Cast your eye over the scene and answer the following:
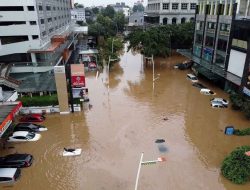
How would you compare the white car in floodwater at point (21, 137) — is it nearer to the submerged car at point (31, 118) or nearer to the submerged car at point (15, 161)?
the submerged car at point (15, 161)

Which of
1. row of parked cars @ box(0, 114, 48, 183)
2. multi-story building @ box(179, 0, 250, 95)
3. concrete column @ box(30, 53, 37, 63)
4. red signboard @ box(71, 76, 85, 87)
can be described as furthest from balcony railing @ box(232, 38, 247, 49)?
concrete column @ box(30, 53, 37, 63)

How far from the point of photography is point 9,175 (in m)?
22.0

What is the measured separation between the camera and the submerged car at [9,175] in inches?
862

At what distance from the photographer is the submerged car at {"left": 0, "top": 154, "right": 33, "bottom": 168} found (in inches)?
934

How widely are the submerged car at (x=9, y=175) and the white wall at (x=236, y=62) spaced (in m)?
36.7

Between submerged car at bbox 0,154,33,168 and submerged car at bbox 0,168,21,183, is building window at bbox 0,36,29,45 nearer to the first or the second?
submerged car at bbox 0,154,33,168

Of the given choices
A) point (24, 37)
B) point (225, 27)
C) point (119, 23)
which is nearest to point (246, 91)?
point (225, 27)

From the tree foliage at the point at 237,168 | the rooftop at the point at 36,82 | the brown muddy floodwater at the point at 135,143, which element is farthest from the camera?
the rooftop at the point at 36,82

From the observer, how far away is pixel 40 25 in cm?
4834

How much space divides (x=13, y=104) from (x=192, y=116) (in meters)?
24.6

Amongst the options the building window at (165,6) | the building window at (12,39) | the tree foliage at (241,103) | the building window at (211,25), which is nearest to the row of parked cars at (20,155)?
the building window at (12,39)

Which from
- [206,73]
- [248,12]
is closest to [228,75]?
[206,73]

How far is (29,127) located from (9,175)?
9430 millimetres

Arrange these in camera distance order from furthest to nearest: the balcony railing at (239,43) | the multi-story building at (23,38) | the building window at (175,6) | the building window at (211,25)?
the building window at (175,6) → the building window at (211,25) → the multi-story building at (23,38) → the balcony railing at (239,43)
